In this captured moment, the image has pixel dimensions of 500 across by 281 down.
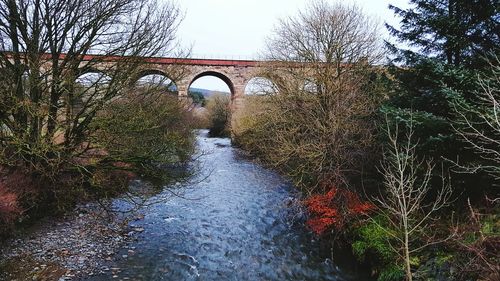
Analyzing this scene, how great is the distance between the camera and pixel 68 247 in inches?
322

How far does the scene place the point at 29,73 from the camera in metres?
8.16

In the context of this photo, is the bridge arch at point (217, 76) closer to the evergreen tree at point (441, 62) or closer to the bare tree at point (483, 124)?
the evergreen tree at point (441, 62)

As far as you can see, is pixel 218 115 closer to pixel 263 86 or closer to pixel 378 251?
pixel 263 86

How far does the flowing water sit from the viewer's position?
7883 mm

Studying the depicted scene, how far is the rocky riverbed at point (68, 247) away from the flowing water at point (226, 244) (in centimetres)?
37

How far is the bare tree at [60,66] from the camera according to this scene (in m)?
7.95

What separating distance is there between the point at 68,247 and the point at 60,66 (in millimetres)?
4410

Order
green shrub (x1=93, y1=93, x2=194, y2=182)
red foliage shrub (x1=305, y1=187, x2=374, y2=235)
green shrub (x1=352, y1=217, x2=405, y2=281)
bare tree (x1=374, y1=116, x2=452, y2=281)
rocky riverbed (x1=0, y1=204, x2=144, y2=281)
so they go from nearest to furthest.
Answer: bare tree (x1=374, y1=116, x2=452, y2=281), rocky riverbed (x1=0, y1=204, x2=144, y2=281), green shrub (x1=352, y1=217, x2=405, y2=281), green shrub (x1=93, y1=93, x2=194, y2=182), red foliage shrub (x1=305, y1=187, x2=374, y2=235)

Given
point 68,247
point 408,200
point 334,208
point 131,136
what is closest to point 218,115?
point 131,136

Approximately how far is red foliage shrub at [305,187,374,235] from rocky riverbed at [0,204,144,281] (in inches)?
200

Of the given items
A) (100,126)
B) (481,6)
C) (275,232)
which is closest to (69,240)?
(100,126)

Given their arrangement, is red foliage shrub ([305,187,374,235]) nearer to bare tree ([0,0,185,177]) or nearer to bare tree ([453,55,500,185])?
bare tree ([453,55,500,185])

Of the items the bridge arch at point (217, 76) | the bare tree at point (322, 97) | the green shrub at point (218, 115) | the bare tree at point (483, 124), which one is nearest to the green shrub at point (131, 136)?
the bare tree at point (322, 97)

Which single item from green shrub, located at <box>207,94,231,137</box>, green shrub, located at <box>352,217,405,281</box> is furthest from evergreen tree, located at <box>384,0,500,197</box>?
green shrub, located at <box>207,94,231,137</box>
